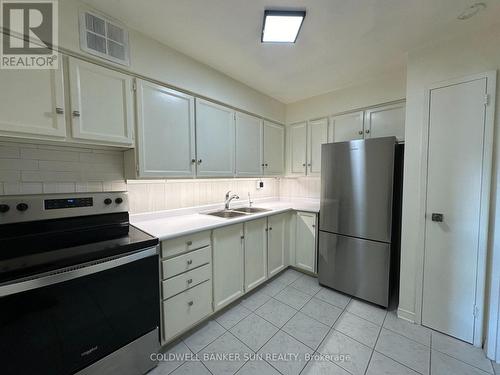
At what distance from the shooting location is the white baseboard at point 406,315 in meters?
1.82

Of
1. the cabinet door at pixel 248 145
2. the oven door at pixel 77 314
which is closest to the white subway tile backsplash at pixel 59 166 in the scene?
the oven door at pixel 77 314

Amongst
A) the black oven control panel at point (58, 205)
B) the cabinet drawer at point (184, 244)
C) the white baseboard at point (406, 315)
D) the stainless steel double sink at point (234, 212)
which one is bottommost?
the white baseboard at point (406, 315)

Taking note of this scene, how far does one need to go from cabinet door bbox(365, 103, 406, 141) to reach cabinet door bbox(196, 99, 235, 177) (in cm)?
159

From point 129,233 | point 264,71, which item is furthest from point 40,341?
point 264,71

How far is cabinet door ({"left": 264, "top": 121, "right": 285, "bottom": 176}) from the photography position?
2.80 metres

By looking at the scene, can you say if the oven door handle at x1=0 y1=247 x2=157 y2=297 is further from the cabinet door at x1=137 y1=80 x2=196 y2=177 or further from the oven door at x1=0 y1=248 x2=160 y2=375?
the cabinet door at x1=137 y1=80 x2=196 y2=177

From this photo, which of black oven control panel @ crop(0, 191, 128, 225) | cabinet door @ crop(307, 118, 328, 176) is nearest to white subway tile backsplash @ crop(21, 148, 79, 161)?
black oven control panel @ crop(0, 191, 128, 225)

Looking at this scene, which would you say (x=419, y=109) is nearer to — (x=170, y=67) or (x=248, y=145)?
(x=248, y=145)

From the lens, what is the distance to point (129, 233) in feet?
4.82

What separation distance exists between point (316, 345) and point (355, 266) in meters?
0.89

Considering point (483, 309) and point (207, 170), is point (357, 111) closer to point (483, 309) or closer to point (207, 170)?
point (207, 170)

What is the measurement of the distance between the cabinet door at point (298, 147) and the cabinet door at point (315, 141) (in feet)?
0.26

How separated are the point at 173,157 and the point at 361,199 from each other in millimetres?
1832

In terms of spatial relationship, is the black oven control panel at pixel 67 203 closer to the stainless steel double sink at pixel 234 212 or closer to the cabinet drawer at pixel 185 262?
the cabinet drawer at pixel 185 262
